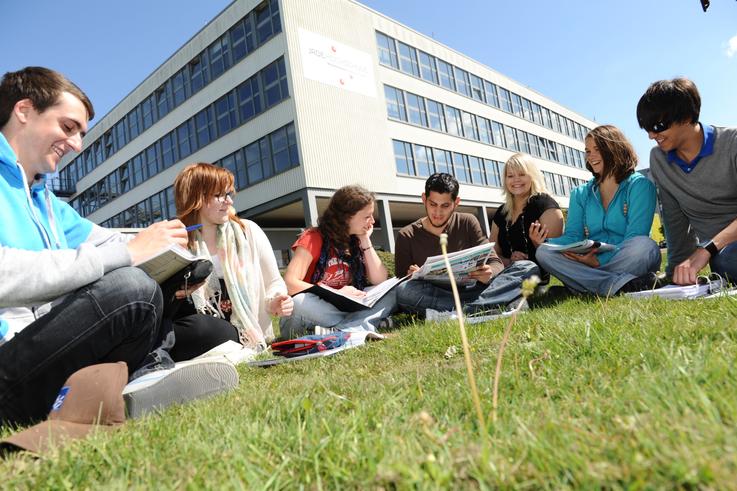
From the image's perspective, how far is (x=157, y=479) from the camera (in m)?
1.13

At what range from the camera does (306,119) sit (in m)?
18.3

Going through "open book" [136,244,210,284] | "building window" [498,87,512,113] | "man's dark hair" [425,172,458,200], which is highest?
"building window" [498,87,512,113]

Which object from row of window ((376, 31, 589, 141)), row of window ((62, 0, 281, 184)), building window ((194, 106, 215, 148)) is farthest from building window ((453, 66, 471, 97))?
building window ((194, 106, 215, 148))

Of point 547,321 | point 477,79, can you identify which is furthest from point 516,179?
point 477,79

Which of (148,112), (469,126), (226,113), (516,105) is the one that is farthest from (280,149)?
(516,105)

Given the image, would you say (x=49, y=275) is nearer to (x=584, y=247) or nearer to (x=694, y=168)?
(x=584, y=247)

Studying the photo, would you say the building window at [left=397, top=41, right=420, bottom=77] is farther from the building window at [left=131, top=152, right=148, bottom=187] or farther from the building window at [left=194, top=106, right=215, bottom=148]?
the building window at [left=131, top=152, right=148, bottom=187]

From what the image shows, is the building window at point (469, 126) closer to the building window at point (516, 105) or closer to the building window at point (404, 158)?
the building window at point (516, 105)

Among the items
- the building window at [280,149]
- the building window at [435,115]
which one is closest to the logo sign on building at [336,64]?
the building window at [280,149]

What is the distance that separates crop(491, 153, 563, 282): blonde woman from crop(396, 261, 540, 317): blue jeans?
74 centimetres

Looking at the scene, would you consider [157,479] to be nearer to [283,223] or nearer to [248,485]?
[248,485]

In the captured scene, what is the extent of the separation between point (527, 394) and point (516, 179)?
12.7 feet

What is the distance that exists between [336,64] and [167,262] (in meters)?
Answer: 19.5

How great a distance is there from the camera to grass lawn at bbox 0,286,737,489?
865 mm
